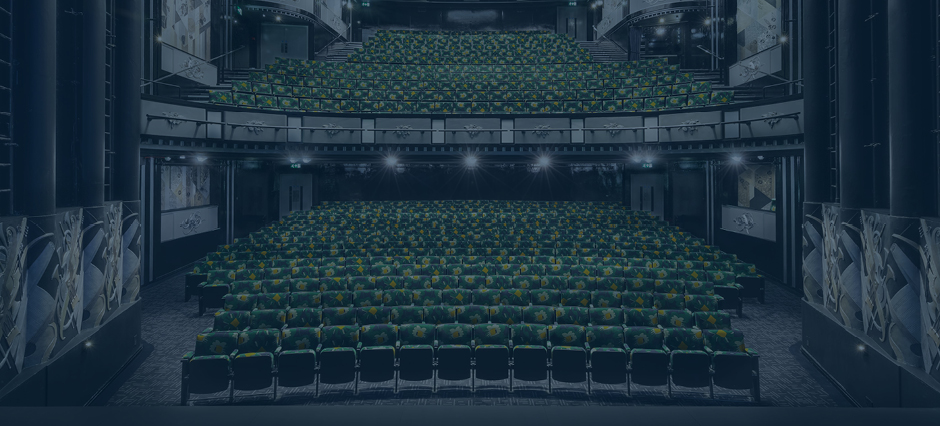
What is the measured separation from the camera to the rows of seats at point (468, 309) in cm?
448

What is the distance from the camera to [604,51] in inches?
739

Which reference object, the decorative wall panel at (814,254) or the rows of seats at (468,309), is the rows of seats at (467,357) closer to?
the rows of seats at (468,309)

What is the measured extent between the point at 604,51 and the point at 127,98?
1653 cm

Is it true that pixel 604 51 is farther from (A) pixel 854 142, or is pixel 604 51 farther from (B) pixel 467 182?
(A) pixel 854 142

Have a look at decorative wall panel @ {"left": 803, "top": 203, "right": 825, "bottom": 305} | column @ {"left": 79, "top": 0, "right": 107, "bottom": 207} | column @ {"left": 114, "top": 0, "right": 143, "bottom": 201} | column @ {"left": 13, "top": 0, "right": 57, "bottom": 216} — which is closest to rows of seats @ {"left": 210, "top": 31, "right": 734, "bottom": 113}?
column @ {"left": 114, "top": 0, "right": 143, "bottom": 201}

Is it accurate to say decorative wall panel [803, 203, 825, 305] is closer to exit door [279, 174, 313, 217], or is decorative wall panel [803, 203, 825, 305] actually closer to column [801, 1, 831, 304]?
column [801, 1, 831, 304]

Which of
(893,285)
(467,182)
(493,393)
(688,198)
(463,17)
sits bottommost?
(493,393)

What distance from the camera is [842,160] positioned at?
509cm

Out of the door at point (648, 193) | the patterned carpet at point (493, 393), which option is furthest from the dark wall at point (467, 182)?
the patterned carpet at point (493, 393)

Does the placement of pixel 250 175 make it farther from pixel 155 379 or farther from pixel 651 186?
pixel 651 186

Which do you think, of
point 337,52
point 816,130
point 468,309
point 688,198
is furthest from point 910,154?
point 337,52

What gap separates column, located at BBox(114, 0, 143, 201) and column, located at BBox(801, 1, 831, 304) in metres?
8.28

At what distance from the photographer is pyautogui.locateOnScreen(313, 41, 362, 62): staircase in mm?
18172

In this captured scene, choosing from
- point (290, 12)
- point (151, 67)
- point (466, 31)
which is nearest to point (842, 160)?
point (151, 67)
